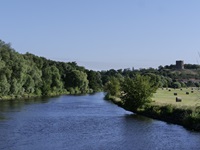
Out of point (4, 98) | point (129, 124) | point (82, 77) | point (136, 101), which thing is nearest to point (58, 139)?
point (129, 124)

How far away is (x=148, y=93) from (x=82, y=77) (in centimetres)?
10499

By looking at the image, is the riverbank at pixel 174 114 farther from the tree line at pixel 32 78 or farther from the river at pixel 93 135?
the tree line at pixel 32 78

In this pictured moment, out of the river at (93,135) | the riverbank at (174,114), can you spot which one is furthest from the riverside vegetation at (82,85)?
the river at (93,135)

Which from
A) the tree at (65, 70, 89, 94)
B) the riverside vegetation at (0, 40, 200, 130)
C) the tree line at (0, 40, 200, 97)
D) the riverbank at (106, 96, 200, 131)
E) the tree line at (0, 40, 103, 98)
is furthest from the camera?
the tree at (65, 70, 89, 94)

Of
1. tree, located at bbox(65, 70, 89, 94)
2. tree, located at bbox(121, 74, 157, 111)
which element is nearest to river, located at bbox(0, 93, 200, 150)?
tree, located at bbox(121, 74, 157, 111)

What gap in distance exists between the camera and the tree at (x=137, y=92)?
205 feet

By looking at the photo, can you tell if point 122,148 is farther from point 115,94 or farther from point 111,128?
point 115,94

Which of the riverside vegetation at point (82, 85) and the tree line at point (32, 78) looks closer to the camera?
the riverside vegetation at point (82, 85)

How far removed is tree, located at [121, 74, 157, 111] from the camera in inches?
2456

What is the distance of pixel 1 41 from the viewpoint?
362 feet

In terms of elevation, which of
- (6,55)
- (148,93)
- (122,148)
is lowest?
(122,148)

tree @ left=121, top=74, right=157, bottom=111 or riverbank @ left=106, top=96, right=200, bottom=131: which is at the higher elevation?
tree @ left=121, top=74, right=157, bottom=111

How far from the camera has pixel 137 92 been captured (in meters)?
62.7

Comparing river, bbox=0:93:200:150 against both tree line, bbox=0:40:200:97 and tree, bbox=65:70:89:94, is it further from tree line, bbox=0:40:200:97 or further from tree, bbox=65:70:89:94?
tree, bbox=65:70:89:94
